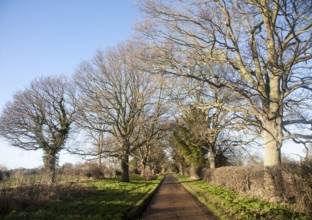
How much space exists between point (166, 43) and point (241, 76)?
4166 millimetres

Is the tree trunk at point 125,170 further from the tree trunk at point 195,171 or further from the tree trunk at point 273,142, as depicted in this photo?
the tree trunk at point 273,142

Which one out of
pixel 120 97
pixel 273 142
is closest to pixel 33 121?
pixel 120 97

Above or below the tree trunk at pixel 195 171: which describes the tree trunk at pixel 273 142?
above

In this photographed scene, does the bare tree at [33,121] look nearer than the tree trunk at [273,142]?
No

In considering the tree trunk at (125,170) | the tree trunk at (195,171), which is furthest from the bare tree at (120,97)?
the tree trunk at (195,171)

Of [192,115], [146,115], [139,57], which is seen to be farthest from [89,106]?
[139,57]

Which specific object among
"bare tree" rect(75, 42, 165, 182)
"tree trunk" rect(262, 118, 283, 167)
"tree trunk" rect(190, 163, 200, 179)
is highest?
"bare tree" rect(75, 42, 165, 182)

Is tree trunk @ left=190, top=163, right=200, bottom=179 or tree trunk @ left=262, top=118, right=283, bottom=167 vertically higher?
tree trunk @ left=262, top=118, right=283, bottom=167

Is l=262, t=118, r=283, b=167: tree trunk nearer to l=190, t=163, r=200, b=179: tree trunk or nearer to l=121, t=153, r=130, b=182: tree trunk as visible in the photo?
l=121, t=153, r=130, b=182: tree trunk

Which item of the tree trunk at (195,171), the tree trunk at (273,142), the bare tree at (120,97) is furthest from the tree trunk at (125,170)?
the tree trunk at (273,142)

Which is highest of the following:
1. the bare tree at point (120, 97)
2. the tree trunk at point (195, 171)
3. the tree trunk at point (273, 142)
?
the bare tree at point (120, 97)

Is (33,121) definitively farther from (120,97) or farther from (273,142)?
(273,142)

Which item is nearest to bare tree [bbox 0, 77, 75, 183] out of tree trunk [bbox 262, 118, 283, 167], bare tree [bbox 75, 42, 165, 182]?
bare tree [bbox 75, 42, 165, 182]

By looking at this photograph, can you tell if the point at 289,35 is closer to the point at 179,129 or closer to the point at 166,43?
the point at 166,43
